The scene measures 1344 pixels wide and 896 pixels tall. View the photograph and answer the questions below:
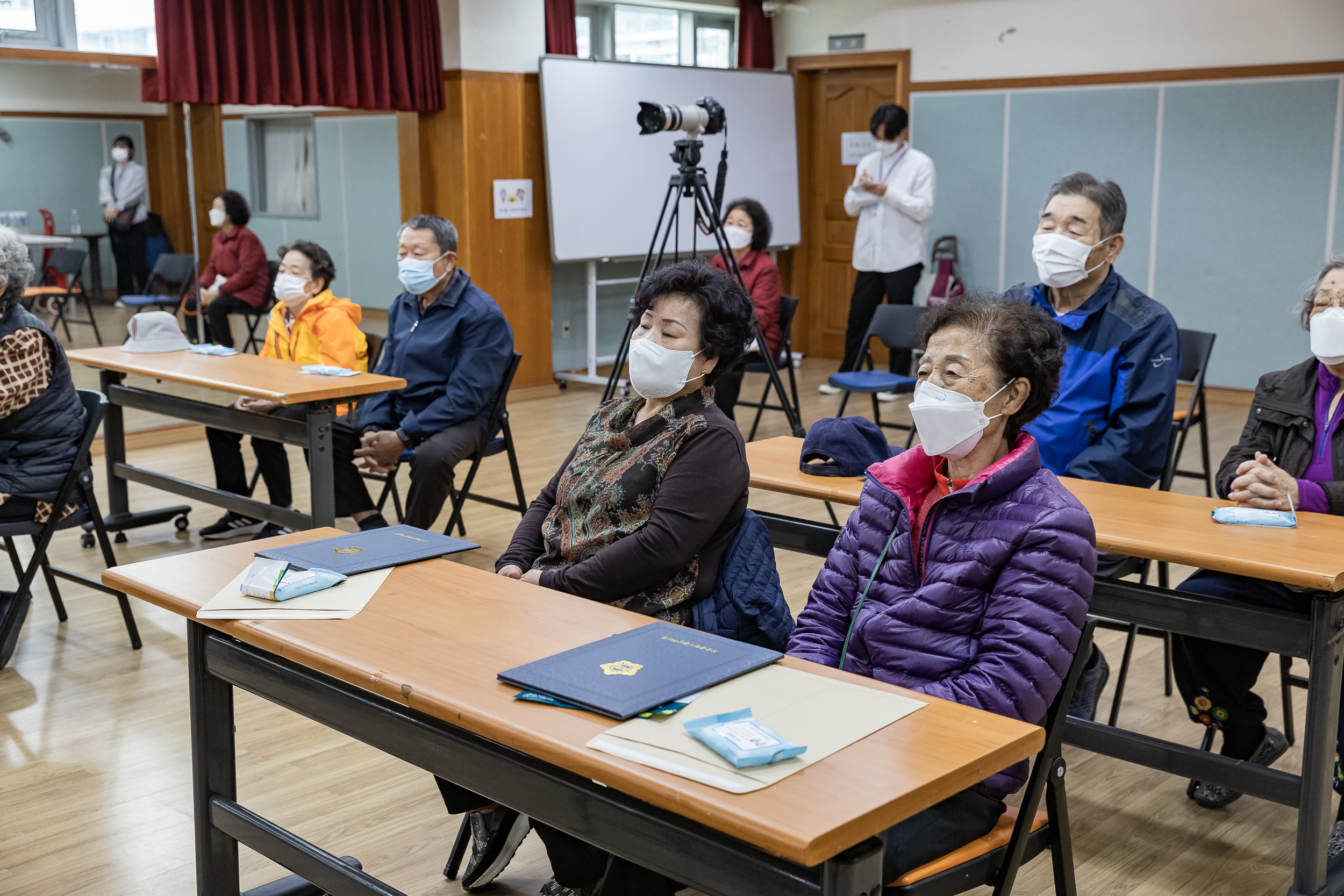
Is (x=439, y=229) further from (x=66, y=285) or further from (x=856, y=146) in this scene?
(x=856, y=146)

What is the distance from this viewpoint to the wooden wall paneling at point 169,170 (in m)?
6.12

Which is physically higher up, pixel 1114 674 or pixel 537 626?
pixel 537 626

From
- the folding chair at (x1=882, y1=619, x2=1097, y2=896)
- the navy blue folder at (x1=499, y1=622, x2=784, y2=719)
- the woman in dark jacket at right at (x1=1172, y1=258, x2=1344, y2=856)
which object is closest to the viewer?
the navy blue folder at (x1=499, y1=622, x2=784, y2=719)

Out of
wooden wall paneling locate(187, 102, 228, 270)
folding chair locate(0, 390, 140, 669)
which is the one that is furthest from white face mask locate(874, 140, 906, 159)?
folding chair locate(0, 390, 140, 669)

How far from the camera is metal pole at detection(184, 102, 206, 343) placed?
20.1ft

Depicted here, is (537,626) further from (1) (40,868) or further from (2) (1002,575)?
(1) (40,868)

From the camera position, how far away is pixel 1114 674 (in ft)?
11.4

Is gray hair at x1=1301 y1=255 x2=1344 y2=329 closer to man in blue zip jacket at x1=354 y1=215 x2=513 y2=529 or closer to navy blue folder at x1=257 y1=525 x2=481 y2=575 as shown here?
navy blue folder at x1=257 y1=525 x2=481 y2=575

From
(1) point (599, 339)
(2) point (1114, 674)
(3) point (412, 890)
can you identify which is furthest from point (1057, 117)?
(3) point (412, 890)

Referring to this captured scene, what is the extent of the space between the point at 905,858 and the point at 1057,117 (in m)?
7.18

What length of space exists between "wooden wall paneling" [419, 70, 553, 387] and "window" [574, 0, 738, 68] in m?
0.81

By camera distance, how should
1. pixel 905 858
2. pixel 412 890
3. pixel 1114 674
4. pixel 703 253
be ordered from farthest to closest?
pixel 703 253, pixel 1114 674, pixel 412 890, pixel 905 858

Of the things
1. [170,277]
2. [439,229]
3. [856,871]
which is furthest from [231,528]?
[856,871]

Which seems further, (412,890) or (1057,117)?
(1057,117)
